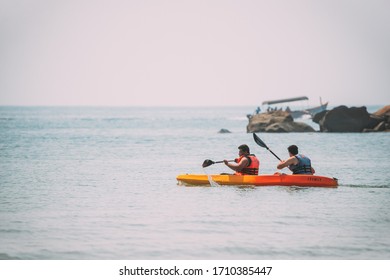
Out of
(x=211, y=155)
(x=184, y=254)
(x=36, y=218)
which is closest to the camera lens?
(x=184, y=254)

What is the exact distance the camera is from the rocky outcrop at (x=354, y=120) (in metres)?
55.2

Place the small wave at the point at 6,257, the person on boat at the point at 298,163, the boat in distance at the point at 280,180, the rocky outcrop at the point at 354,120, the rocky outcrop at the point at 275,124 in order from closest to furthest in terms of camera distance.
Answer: the small wave at the point at 6,257 < the person on boat at the point at 298,163 < the boat in distance at the point at 280,180 < the rocky outcrop at the point at 354,120 < the rocky outcrop at the point at 275,124

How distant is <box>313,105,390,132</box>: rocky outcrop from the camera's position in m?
55.2

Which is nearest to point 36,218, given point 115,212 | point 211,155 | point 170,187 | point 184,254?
point 115,212

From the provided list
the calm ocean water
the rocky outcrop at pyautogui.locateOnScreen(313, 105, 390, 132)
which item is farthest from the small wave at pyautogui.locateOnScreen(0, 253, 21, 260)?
the rocky outcrop at pyautogui.locateOnScreen(313, 105, 390, 132)

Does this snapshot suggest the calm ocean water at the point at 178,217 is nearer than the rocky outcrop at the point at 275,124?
Yes

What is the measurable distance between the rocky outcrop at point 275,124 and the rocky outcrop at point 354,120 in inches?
106

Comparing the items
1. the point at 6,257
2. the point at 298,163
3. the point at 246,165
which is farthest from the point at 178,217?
the point at 298,163

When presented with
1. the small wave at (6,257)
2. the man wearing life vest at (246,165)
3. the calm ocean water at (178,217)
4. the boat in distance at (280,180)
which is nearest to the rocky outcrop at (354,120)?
the calm ocean water at (178,217)

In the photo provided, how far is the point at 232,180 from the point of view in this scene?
1959 cm

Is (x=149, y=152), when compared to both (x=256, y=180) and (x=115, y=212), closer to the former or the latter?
(x=256, y=180)

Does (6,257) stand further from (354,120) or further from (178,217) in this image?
(354,120)

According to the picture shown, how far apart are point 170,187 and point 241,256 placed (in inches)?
370

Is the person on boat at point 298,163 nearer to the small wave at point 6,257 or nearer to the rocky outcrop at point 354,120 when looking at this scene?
the small wave at point 6,257
